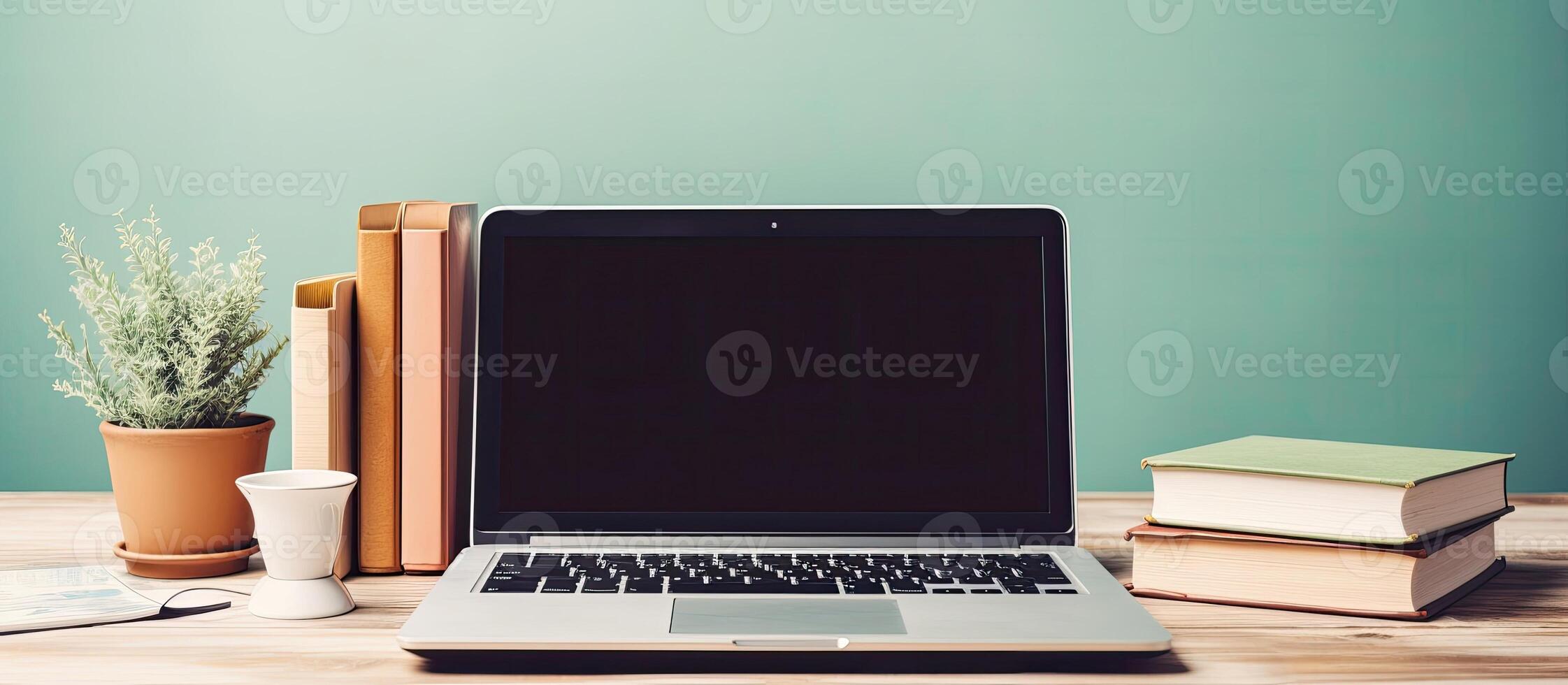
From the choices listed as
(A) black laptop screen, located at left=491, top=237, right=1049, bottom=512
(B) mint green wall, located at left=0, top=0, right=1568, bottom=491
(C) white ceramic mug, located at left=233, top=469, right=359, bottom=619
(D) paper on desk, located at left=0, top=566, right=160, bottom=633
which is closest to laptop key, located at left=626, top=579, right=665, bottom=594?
(A) black laptop screen, located at left=491, top=237, right=1049, bottom=512

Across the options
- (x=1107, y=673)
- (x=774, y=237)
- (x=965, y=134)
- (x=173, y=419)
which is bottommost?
(x=1107, y=673)

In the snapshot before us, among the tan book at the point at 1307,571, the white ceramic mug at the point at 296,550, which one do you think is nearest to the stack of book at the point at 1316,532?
the tan book at the point at 1307,571

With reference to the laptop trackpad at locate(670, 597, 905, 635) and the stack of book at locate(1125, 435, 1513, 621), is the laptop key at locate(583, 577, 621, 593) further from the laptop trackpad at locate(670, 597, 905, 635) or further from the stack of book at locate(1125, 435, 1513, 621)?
the stack of book at locate(1125, 435, 1513, 621)

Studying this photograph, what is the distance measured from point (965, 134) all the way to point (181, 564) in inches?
35.1

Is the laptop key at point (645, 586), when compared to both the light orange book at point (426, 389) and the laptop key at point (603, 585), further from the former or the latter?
the light orange book at point (426, 389)

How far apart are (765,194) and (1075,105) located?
14.7 inches

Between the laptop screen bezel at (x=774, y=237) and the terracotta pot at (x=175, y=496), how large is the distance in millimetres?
204

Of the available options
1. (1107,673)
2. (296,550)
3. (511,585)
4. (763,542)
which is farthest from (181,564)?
(1107,673)

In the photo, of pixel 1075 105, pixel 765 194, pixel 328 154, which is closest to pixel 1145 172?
pixel 1075 105

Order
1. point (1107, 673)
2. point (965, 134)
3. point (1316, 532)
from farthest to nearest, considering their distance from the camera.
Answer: point (965, 134)
point (1316, 532)
point (1107, 673)

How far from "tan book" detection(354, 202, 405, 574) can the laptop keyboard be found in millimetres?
134

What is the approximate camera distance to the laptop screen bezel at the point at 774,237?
2.82 feet

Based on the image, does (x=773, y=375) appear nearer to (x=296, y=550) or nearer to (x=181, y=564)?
(x=296, y=550)

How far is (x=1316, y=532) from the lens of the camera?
762 millimetres
